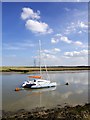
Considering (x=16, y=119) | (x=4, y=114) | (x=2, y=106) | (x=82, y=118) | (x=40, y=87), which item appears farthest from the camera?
(x=40, y=87)

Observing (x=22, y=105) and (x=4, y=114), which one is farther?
(x=22, y=105)

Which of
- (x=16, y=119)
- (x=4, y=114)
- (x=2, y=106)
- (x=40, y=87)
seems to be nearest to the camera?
(x=16, y=119)

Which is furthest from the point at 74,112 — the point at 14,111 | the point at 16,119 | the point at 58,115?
the point at 14,111

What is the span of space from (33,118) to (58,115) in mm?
1680

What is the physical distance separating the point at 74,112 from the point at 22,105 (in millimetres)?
6231

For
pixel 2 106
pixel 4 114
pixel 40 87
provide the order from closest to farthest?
pixel 4 114 → pixel 2 106 → pixel 40 87

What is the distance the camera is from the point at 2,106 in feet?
63.2

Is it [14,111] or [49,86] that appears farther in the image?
[49,86]

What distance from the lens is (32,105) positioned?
65.3 feet

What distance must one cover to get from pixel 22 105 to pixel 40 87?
1313 cm

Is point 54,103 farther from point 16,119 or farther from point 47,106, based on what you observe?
point 16,119

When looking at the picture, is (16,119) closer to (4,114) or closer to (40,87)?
(4,114)

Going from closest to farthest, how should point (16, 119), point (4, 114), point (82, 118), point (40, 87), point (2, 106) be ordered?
point (82, 118)
point (16, 119)
point (4, 114)
point (2, 106)
point (40, 87)

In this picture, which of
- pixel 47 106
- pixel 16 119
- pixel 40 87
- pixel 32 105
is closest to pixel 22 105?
pixel 32 105
